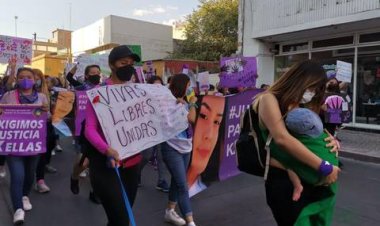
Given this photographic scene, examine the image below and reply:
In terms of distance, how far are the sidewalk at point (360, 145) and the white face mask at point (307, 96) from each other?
23.6 feet

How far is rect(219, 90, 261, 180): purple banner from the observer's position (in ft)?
17.5

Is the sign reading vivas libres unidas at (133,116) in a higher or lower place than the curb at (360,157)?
higher

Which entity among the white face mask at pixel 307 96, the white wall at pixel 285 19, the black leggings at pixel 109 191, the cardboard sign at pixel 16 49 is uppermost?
the white wall at pixel 285 19

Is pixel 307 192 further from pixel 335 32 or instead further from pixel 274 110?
pixel 335 32

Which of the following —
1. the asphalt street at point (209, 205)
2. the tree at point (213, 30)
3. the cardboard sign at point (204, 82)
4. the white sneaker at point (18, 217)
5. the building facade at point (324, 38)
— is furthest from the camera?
the tree at point (213, 30)

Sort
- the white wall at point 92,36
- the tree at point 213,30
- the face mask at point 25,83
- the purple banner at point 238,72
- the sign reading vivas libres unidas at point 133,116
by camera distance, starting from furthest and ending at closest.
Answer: the white wall at point 92,36, the tree at point 213,30, the purple banner at point 238,72, the face mask at point 25,83, the sign reading vivas libres unidas at point 133,116

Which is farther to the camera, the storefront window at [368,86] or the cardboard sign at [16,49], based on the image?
the storefront window at [368,86]

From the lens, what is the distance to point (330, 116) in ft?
26.2

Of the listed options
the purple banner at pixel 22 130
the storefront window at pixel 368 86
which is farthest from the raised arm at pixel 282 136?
the storefront window at pixel 368 86

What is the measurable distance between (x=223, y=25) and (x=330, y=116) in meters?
Result: 24.5

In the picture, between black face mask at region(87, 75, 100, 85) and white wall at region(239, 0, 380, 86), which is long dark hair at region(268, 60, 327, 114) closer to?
black face mask at region(87, 75, 100, 85)

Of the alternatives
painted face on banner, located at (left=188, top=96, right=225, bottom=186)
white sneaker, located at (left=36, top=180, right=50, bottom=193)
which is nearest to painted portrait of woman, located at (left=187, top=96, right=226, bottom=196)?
painted face on banner, located at (left=188, top=96, right=225, bottom=186)

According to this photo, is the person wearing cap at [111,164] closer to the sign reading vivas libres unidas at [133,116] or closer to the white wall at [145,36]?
the sign reading vivas libres unidas at [133,116]

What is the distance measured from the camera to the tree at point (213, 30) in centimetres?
3155
